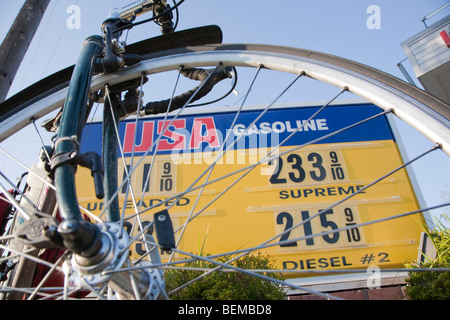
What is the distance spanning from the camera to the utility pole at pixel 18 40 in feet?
8.64

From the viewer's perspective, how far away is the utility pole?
2.63 m

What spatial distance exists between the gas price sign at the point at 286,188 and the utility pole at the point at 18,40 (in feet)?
4.37

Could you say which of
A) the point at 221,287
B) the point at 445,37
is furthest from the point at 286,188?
the point at 445,37

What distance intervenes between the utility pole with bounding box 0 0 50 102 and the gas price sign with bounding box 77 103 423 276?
4.37 ft

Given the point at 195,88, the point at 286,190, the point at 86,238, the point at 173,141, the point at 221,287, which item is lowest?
the point at 86,238

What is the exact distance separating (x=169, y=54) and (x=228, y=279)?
1333mm

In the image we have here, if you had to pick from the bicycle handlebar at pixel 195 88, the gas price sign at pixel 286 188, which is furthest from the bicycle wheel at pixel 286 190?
the bicycle handlebar at pixel 195 88

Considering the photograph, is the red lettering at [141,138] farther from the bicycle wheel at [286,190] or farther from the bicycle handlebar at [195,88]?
the bicycle handlebar at [195,88]

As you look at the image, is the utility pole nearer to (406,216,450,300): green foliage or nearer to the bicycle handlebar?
the bicycle handlebar

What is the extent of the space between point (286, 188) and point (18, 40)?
3.01m

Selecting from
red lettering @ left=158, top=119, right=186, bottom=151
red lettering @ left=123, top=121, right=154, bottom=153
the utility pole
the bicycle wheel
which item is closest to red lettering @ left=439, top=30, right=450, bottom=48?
the bicycle wheel

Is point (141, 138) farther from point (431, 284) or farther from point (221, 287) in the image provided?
point (431, 284)

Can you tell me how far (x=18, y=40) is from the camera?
2787 mm
